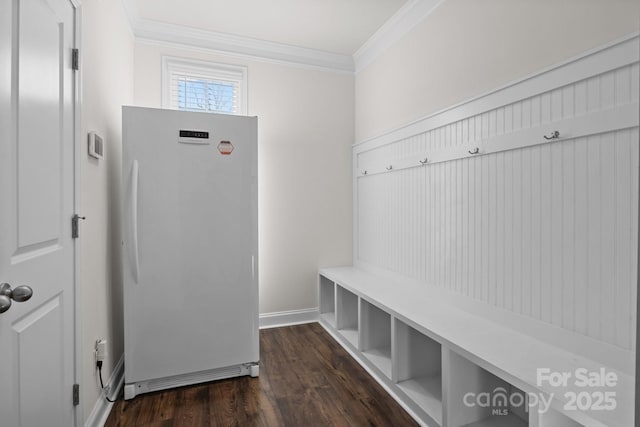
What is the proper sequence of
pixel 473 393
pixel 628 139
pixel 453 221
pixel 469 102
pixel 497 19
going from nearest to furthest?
pixel 628 139
pixel 473 393
pixel 497 19
pixel 469 102
pixel 453 221

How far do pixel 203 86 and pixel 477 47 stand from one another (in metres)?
2.25

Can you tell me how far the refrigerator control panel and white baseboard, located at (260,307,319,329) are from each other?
68.9 inches

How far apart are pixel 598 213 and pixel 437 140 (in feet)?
3.52

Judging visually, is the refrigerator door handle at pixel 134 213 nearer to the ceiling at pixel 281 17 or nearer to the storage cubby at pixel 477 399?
the ceiling at pixel 281 17

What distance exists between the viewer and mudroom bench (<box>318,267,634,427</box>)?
117 centimetres

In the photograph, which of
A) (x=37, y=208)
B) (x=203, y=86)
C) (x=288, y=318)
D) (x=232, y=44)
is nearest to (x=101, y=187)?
(x=37, y=208)

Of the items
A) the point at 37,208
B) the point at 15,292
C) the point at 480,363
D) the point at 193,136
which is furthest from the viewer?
the point at 193,136

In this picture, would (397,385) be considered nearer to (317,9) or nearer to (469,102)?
(469,102)

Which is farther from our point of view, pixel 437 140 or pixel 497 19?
pixel 437 140

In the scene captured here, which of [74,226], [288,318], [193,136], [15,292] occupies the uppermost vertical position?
[193,136]

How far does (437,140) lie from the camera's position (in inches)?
88.0

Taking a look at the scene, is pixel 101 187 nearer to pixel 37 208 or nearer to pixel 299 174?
pixel 37 208

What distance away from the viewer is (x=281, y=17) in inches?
106

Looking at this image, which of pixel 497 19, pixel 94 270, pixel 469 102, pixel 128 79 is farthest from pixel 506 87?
pixel 128 79
